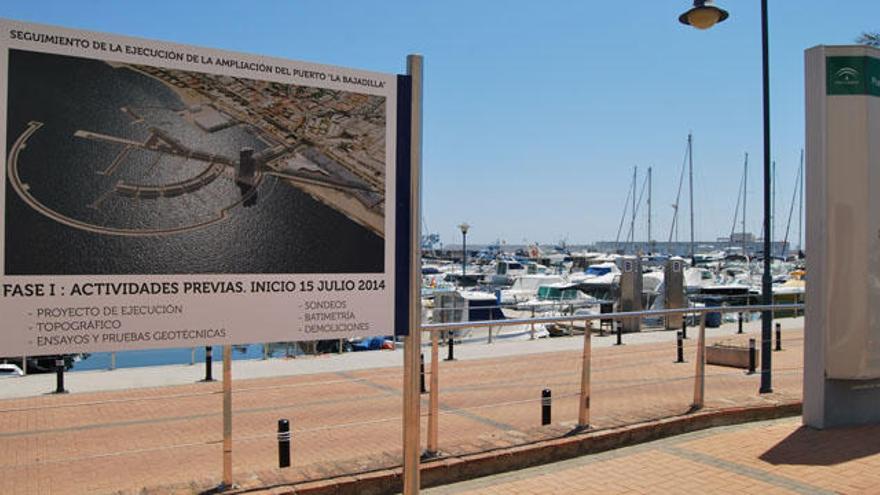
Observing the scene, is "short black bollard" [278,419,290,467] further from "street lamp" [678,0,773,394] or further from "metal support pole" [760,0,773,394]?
"metal support pole" [760,0,773,394]

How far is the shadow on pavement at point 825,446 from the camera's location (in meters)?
6.14

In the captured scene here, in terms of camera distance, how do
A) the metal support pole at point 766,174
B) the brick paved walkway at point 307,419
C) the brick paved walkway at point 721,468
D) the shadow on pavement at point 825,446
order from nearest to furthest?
1. the brick paved walkway at point 721,468
2. the shadow on pavement at point 825,446
3. the brick paved walkway at point 307,419
4. the metal support pole at point 766,174

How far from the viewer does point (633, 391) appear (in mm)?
10992

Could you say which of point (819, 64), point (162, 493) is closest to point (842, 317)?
point (819, 64)

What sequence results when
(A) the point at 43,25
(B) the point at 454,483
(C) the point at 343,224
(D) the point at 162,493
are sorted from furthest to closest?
(B) the point at 454,483 < (D) the point at 162,493 < (C) the point at 343,224 < (A) the point at 43,25

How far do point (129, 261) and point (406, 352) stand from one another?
1.64 meters

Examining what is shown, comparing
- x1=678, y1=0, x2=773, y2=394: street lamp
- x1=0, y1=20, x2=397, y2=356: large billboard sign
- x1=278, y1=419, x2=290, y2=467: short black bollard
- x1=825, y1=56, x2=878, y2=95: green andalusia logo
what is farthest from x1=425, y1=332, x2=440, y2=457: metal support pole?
x1=678, y1=0, x2=773, y2=394: street lamp

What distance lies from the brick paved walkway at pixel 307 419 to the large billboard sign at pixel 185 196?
1739 millimetres

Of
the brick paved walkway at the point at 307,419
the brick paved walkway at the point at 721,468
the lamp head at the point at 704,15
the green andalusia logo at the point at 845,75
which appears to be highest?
the lamp head at the point at 704,15

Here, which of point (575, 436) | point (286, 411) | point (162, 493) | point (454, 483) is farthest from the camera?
point (286, 411)

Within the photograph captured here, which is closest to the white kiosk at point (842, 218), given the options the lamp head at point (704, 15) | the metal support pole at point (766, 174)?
the lamp head at point (704, 15)

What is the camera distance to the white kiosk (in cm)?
693

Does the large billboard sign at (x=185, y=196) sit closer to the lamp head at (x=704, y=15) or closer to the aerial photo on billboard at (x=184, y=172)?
the aerial photo on billboard at (x=184, y=172)

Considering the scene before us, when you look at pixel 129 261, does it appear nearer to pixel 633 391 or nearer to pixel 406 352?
pixel 406 352
